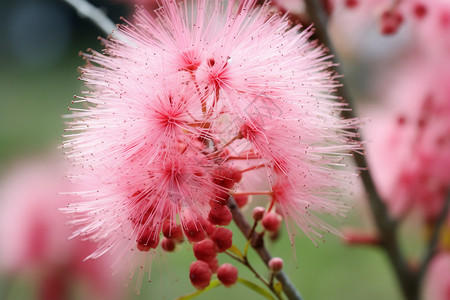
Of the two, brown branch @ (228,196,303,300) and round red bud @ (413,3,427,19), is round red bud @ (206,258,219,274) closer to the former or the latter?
brown branch @ (228,196,303,300)

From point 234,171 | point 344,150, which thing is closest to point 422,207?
point 344,150

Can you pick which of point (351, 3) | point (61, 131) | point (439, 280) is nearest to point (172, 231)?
point (351, 3)

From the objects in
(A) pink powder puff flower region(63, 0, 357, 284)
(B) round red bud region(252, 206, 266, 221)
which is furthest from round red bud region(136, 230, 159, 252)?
(B) round red bud region(252, 206, 266, 221)

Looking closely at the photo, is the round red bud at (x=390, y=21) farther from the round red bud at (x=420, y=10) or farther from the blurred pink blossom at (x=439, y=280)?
the blurred pink blossom at (x=439, y=280)

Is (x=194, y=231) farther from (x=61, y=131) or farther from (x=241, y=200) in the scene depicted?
(x=61, y=131)

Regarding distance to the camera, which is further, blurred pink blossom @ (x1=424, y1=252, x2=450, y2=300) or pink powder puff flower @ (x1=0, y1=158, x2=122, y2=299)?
pink powder puff flower @ (x1=0, y1=158, x2=122, y2=299)

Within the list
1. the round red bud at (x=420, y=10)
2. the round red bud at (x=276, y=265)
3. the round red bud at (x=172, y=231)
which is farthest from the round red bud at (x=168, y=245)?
the round red bud at (x=420, y=10)

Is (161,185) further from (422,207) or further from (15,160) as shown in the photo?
(15,160)
